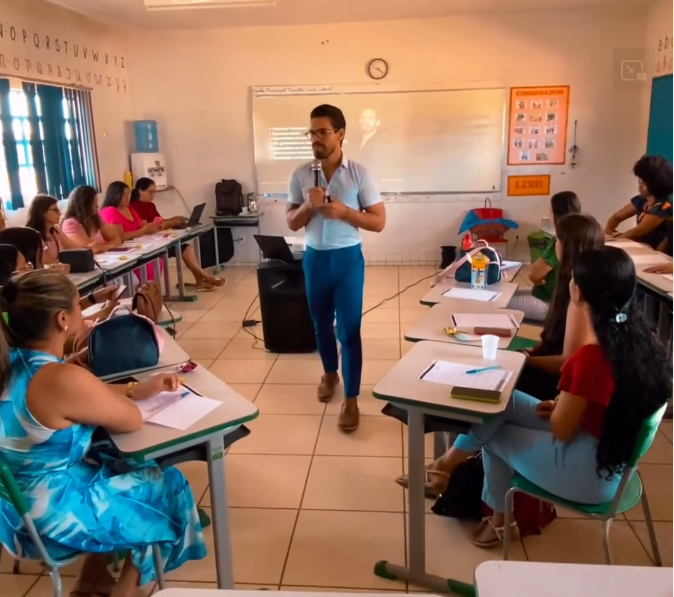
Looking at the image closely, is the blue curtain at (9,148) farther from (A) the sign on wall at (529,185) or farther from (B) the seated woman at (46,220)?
(A) the sign on wall at (529,185)

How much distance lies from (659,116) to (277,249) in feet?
14.4

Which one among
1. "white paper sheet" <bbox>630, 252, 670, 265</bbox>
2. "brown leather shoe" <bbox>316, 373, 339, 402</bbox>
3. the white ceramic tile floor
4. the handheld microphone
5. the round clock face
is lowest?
the white ceramic tile floor

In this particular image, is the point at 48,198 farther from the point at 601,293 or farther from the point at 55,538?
the point at 601,293

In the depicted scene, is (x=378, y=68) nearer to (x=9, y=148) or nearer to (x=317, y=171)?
(x=9, y=148)

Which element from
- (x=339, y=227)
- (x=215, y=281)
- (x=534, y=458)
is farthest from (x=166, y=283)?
(x=534, y=458)

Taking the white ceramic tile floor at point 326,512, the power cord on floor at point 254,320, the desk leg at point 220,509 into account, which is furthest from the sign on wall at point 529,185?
the desk leg at point 220,509

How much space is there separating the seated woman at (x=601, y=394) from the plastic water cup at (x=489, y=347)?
1.08 ft

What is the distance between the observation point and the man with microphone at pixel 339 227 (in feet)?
10.2

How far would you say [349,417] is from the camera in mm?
3262

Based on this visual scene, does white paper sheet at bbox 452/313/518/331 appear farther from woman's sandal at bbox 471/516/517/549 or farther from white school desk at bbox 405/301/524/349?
woman's sandal at bbox 471/516/517/549

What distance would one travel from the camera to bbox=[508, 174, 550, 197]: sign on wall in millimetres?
7051

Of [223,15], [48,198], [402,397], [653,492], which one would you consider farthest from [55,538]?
[223,15]

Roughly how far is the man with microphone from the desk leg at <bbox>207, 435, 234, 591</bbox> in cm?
137

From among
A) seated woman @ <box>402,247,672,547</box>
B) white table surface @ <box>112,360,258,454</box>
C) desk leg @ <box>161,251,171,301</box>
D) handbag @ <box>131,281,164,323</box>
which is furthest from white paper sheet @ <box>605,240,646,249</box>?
desk leg @ <box>161,251,171,301</box>
